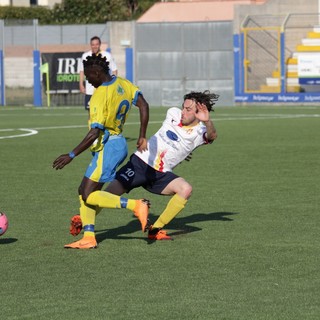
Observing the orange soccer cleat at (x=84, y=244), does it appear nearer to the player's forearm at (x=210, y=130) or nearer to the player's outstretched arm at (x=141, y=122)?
the player's outstretched arm at (x=141, y=122)

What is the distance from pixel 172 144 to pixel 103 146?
772mm

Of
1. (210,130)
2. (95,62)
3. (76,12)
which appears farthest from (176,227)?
(76,12)

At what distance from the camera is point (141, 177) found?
10727 millimetres

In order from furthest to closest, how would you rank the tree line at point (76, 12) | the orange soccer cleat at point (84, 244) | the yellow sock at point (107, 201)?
the tree line at point (76, 12)
the yellow sock at point (107, 201)
the orange soccer cleat at point (84, 244)

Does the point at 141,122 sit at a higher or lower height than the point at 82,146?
higher

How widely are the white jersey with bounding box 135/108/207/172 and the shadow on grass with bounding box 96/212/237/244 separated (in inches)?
29.0

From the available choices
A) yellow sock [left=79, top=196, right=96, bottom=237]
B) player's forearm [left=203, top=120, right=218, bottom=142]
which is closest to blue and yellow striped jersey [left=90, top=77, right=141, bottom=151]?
yellow sock [left=79, top=196, right=96, bottom=237]

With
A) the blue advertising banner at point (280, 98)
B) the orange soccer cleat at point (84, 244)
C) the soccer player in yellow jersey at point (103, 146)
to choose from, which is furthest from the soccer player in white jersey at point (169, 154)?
the blue advertising banner at point (280, 98)

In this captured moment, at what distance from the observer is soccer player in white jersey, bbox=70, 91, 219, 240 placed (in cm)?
1067

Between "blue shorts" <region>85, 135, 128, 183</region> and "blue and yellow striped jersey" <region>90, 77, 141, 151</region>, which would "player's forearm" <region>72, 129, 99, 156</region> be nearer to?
"blue and yellow striped jersey" <region>90, 77, 141, 151</region>

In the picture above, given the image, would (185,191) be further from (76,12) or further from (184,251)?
(76,12)

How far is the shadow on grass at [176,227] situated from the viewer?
1093 cm

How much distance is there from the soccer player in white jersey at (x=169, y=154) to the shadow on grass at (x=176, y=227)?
1.44ft

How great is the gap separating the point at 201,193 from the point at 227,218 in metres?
2.53
